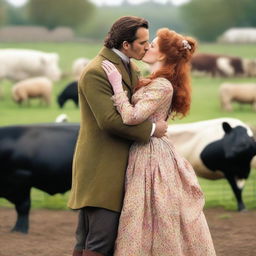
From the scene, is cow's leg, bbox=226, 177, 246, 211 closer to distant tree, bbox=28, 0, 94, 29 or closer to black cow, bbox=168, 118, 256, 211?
black cow, bbox=168, 118, 256, 211

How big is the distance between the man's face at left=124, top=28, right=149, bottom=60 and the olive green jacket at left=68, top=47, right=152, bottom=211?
0.07 m

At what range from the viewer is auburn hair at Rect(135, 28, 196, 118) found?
4.94 m

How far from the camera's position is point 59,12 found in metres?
31.9

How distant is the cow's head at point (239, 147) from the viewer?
9.50 m

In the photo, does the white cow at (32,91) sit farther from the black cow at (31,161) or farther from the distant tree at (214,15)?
the black cow at (31,161)

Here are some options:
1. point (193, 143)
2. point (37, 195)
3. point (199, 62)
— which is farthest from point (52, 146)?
point (199, 62)

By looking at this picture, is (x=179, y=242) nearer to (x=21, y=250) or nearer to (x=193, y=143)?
(x=21, y=250)

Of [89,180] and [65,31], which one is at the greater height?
[89,180]

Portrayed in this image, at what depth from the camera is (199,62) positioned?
98.6ft

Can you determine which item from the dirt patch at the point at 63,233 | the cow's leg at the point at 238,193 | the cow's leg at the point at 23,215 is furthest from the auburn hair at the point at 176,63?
the cow's leg at the point at 238,193

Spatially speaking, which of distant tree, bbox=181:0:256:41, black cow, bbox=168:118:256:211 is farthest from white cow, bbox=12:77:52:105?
black cow, bbox=168:118:256:211

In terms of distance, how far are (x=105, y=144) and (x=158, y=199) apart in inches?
15.6

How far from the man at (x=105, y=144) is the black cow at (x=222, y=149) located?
471cm

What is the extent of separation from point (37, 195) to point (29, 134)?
3.13 meters
